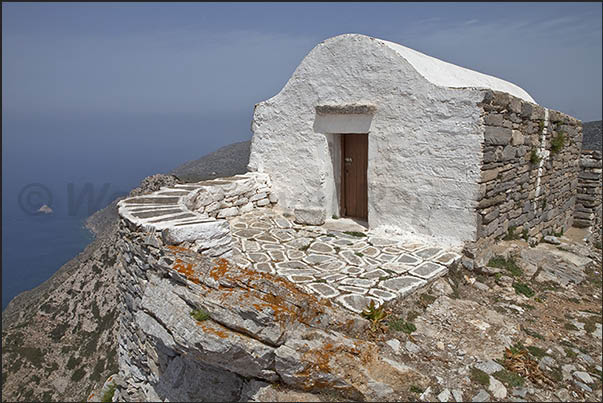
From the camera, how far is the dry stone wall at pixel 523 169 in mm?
5582

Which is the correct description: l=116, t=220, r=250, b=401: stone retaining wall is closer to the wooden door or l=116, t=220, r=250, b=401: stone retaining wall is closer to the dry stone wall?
the dry stone wall

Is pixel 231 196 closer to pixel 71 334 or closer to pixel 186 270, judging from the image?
pixel 186 270

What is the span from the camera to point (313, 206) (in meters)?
7.29

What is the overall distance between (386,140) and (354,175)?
121 centimetres

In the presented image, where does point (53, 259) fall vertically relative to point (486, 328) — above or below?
below

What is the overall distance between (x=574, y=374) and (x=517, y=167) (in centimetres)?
380

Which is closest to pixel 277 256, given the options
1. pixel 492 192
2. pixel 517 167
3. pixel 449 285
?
pixel 449 285

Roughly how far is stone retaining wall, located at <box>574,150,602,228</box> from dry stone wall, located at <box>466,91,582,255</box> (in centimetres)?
102

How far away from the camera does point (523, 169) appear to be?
6.65 meters

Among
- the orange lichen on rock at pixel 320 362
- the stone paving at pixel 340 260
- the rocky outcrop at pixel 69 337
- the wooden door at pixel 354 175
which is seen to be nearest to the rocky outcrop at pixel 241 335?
the orange lichen on rock at pixel 320 362

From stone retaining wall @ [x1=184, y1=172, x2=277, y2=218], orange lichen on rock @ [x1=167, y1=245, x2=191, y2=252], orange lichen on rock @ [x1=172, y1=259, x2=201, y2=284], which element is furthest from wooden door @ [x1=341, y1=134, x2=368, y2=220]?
orange lichen on rock @ [x1=172, y1=259, x2=201, y2=284]

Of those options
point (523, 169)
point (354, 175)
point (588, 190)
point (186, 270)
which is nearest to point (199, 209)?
point (186, 270)

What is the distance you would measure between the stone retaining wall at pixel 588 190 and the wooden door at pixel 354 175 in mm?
6569

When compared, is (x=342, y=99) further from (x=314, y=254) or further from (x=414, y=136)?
(x=314, y=254)
